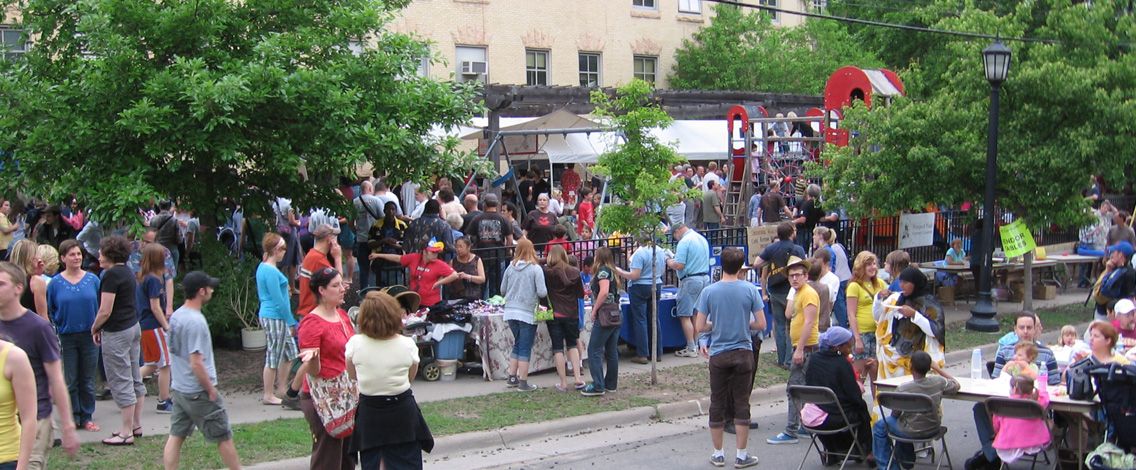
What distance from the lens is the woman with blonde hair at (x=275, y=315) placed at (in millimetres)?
9258

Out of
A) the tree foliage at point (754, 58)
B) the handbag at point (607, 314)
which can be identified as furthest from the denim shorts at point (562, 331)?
the tree foliage at point (754, 58)

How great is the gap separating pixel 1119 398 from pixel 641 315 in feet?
19.9

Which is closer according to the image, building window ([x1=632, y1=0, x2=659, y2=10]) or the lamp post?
the lamp post

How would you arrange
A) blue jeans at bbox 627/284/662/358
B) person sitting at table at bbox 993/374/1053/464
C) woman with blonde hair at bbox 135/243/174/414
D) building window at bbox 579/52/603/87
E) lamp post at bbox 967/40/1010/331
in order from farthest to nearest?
building window at bbox 579/52/603/87, lamp post at bbox 967/40/1010/331, blue jeans at bbox 627/284/662/358, woman with blonde hair at bbox 135/243/174/414, person sitting at table at bbox 993/374/1053/464

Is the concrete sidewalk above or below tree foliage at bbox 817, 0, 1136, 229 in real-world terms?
below

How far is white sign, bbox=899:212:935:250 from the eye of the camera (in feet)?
56.8

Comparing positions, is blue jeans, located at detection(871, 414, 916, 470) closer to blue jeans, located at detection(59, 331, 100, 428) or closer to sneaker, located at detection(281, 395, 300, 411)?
sneaker, located at detection(281, 395, 300, 411)

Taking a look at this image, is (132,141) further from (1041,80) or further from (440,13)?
(440,13)

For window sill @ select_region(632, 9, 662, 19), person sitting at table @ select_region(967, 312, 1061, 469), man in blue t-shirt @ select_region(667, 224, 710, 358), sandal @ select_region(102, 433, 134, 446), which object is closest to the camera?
person sitting at table @ select_region(967, 312, 1061, 469)

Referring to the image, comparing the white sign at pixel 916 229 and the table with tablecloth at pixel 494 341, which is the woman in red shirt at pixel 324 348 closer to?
the table with tablecloth at pixel 494 341

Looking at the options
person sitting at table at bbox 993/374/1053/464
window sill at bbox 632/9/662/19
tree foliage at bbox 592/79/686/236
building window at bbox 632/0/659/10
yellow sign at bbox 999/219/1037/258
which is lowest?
person sitting at table at bbox 993/374/1053/464

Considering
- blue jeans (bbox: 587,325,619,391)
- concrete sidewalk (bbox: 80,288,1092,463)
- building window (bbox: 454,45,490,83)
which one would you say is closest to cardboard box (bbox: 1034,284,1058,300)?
concrete sidewalk (bbox: 80,288,1092,463)

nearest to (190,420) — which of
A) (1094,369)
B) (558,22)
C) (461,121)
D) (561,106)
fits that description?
(461,121)

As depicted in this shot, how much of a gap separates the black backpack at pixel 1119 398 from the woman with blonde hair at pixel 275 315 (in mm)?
6668
